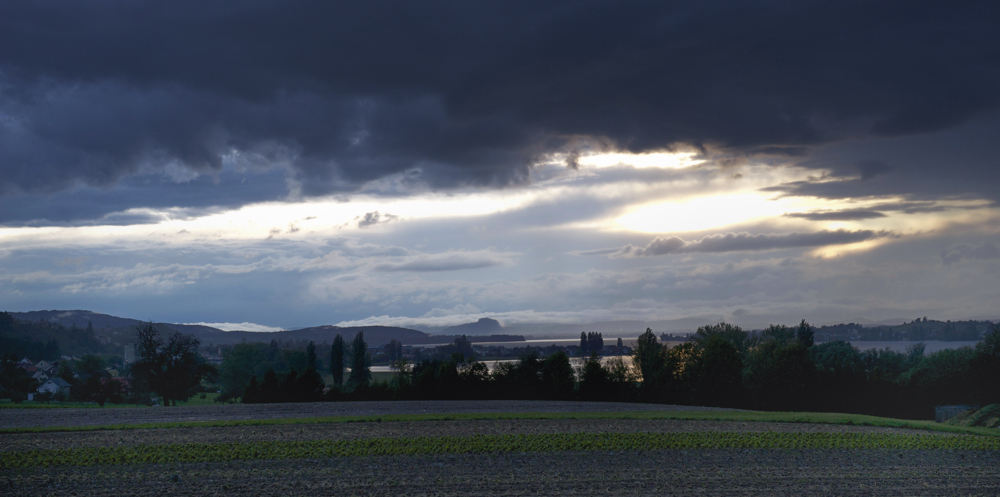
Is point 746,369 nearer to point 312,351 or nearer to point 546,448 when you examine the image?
point 546,448

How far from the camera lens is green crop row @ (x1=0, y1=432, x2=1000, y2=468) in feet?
94.1

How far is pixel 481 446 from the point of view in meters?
31.6

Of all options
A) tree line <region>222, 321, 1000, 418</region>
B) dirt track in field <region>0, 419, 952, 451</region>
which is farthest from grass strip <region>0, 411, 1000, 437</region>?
tree line <region>222, 321, 1000, 418</region>

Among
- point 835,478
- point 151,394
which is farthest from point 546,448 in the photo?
point 151,394

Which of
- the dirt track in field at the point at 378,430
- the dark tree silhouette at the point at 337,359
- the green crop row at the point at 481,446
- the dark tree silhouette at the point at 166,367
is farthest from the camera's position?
the dark tree silhouette at the point at 337,359

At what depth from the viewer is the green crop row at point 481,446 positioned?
2867cm

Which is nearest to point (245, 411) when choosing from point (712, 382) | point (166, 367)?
point (166, 367)

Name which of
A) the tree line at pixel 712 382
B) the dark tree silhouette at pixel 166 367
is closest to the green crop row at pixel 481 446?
the tree line at pixel 712 382

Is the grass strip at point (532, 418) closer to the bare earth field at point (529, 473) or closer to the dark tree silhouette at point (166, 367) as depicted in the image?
the bare earth field at point (529, 473)

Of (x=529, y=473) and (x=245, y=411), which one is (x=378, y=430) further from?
(x=245, y=411)

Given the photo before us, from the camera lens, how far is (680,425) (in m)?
42.2

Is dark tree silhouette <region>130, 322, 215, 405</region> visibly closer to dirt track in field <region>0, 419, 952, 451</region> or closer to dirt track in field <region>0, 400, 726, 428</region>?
dirt track in field <region>0, 400, 726, 428</region>

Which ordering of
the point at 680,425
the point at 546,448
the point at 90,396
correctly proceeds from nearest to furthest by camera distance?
the point at 546,448 < the point at 680,425 < the point at 90,396

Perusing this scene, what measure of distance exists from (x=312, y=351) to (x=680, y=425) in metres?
70.9
